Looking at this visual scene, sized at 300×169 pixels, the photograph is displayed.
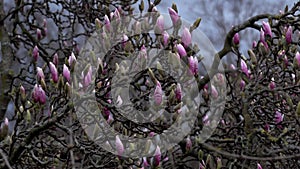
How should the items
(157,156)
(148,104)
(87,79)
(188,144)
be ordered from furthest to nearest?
(148,104) → (188,144) → (157,156) → (87,79)

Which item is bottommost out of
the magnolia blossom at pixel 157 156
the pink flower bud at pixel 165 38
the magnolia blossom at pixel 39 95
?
the magnolia blossom at pixel 157 156

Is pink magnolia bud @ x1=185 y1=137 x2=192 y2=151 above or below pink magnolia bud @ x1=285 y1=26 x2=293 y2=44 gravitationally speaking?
below

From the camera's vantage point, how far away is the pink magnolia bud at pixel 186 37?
2.33 m

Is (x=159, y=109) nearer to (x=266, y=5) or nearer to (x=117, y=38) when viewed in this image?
(x=117, y=38)

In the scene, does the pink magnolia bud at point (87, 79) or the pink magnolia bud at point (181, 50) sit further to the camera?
the pink magnolia bud at point (181, 50)

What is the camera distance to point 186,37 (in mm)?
2344

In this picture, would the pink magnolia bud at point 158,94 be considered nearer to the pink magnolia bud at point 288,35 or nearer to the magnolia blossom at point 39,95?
the magnolia blossom at point 39,95

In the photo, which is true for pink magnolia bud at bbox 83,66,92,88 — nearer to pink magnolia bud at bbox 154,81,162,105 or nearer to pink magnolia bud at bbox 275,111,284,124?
pink magnolia bud at bbox 154,81,162,105

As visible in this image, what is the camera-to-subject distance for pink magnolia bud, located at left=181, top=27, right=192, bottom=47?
2326 mm

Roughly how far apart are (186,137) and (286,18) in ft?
3.09

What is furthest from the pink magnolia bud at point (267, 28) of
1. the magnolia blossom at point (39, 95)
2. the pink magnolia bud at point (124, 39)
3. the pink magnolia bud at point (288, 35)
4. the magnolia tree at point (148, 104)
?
the magnolia blossom at point (39, 95)

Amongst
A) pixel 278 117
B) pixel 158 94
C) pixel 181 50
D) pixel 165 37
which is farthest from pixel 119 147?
pixel 278 117

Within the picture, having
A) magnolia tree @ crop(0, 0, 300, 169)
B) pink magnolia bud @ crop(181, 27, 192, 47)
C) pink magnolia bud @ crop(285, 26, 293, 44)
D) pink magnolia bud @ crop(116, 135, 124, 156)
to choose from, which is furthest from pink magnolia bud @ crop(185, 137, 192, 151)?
pink magnolia bud @ crop(285, 26, 293, 44)

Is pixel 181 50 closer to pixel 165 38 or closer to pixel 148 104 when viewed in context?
pixel 165 38
